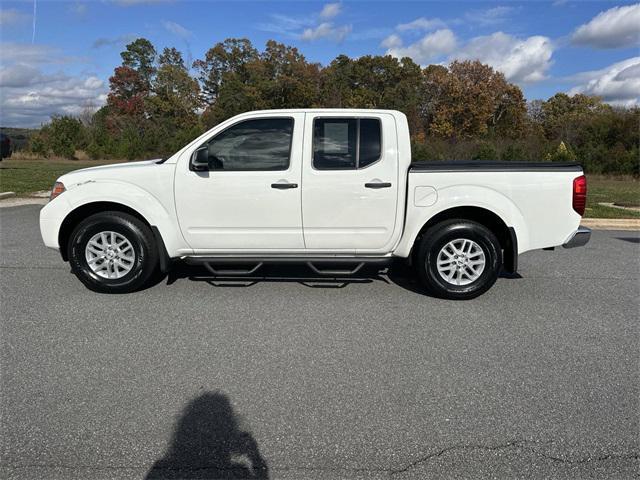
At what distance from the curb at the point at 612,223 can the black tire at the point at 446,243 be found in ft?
19.9

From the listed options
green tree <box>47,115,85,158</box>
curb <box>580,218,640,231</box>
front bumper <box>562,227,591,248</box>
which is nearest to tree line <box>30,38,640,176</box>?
green tree <box>47,115,85,158</box>

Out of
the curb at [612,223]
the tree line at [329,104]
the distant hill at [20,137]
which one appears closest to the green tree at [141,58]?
the tree line at [329,104]

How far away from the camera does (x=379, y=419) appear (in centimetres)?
288

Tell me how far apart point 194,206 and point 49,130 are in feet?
122

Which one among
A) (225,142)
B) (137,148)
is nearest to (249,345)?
(225,142)

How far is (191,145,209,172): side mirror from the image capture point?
4.89 meters

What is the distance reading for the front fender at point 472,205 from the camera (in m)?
4.91

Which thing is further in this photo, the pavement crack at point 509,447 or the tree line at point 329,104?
the tree line at point 329,104

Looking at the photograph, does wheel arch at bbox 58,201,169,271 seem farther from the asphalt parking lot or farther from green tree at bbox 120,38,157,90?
green tree at bbox 120,38,157,90

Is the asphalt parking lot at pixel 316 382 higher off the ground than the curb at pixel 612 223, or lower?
lower

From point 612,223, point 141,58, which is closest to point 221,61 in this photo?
point 141,58

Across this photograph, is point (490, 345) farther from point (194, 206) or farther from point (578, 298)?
point (194, 206)

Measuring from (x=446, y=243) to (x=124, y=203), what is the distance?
3.39m

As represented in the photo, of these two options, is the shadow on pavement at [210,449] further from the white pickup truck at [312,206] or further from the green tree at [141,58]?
the green tree at [141,58]
